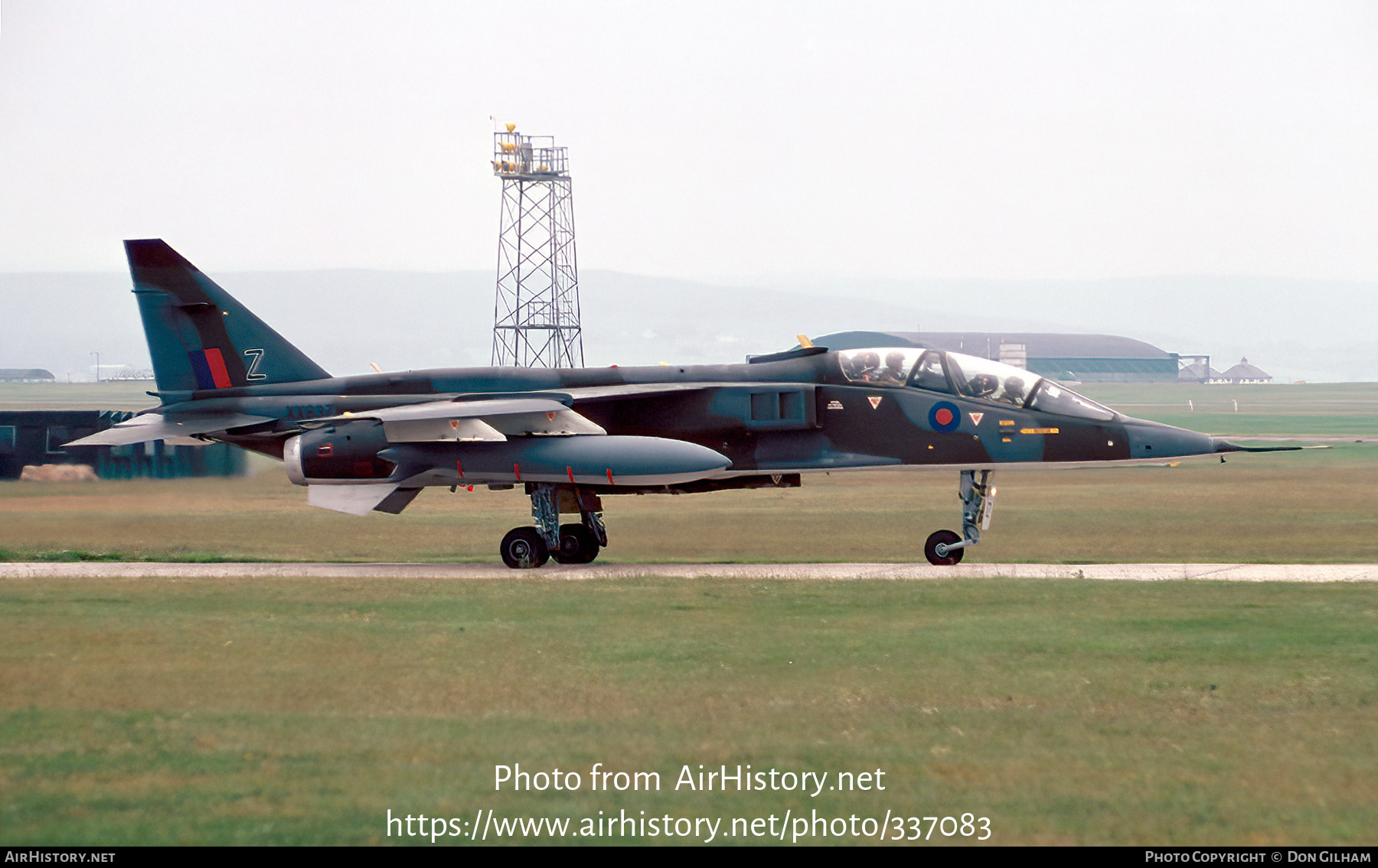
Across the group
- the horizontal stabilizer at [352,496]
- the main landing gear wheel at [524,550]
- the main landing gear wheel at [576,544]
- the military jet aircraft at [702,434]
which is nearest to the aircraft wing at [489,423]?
the military jet aircraft at [702,434]

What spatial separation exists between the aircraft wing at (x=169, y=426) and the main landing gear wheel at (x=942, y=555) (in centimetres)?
1065

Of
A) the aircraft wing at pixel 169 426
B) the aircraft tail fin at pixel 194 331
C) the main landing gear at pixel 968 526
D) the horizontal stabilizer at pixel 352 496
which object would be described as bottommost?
the main landing gear at pixel 968 526

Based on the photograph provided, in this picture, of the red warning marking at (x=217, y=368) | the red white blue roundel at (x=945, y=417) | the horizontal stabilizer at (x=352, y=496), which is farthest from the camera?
the red warning marking at (x=217, y=368)

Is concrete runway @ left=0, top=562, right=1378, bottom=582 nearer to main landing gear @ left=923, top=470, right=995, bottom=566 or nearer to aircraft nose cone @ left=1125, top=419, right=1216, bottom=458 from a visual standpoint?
main landing gear @ left=923, top=470, right=995, bottom=566

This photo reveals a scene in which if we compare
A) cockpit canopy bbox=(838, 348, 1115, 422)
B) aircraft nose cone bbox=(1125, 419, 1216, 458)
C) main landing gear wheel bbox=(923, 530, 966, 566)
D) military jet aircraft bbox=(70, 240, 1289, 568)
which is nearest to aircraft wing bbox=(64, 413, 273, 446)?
military jet aircraft bbox=(70, 240, 1289, 568)

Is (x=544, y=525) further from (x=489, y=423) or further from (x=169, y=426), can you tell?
(x=169, y=426)

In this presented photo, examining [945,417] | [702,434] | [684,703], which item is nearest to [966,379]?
[945,417]

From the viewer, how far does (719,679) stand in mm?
9508

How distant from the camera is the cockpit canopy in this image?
711 inches

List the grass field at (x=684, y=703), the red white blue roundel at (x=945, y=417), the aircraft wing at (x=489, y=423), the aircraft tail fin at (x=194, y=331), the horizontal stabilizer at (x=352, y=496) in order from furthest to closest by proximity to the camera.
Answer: the aircraft tail fin at (x=194, y=331), the red white blue roundel at (x=945, y=417), the horizontal stabilizer at (x=352, y=496), the aircraft wing at (x=489, y=423), the grass field at (x=684, y=703)

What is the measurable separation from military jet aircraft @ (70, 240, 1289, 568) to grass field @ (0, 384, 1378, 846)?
2.00 meters

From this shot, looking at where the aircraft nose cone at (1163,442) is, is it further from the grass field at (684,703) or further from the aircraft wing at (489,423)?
the aircraft wing at (489,423)

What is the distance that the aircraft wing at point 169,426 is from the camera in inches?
Result: 746
